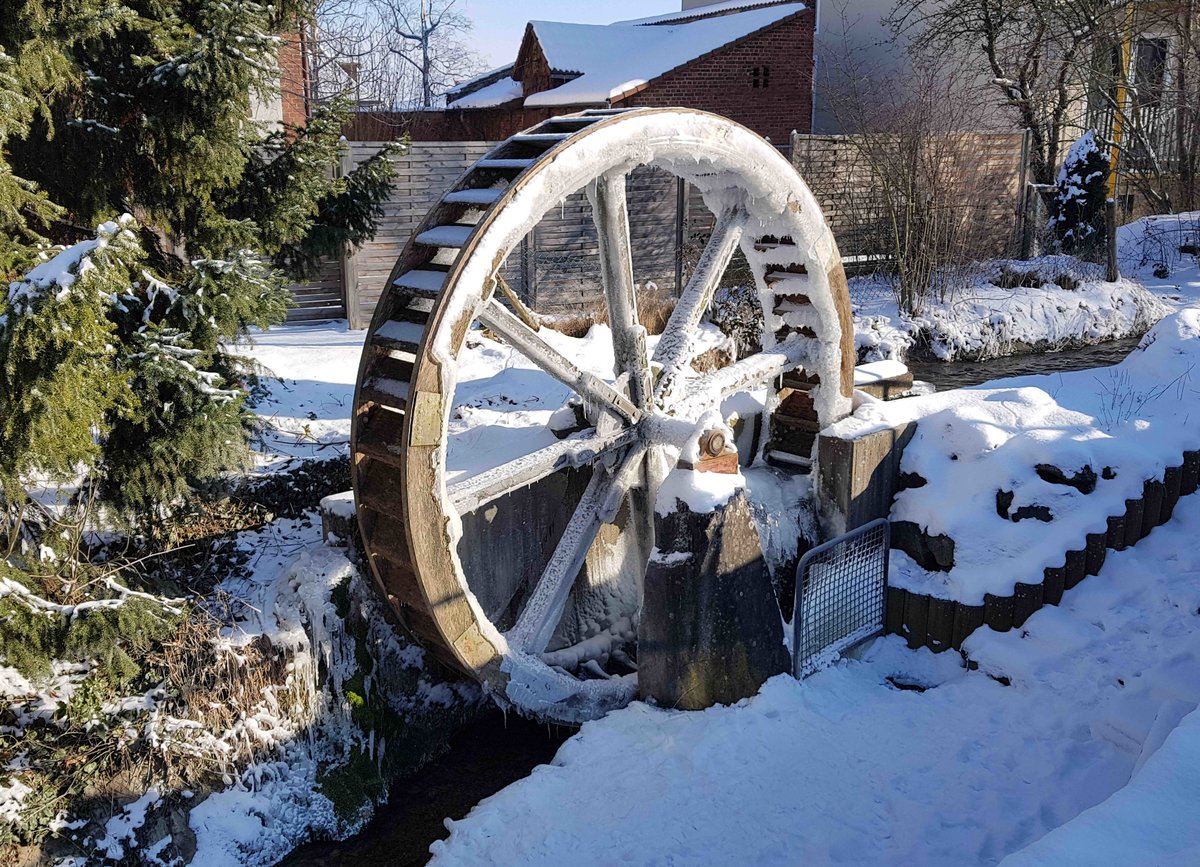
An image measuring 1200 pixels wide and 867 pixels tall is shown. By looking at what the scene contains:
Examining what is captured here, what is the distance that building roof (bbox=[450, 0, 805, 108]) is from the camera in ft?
52.4

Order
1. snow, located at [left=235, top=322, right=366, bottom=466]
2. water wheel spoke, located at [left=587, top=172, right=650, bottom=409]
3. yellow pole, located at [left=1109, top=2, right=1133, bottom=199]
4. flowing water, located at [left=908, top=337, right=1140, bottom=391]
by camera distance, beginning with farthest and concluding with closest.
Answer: yellow pole, located at [left=1109, top=2, right=1133, bottom=199], flowing water, located at [left=908, top=337, right=1140, bottom=391], snow, located at [left=235, top=322, right=366, bottom=466], water wheel spoke, located at [left=587, top=172, right=650, bottom=409]

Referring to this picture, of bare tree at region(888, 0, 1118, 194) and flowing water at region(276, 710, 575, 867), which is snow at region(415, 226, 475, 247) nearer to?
flowing water at region(276, 710, 575, 867)

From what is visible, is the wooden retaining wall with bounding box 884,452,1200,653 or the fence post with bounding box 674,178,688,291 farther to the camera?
the fence post with bounding box 674,178,688,291

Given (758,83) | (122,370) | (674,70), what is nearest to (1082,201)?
(758,83)

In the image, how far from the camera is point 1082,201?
532 inches

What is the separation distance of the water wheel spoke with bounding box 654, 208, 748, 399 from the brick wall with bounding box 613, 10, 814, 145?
9.93 meters

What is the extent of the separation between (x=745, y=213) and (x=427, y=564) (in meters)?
2.99

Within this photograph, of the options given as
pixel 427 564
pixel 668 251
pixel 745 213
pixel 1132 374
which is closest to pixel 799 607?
pixel 427 564

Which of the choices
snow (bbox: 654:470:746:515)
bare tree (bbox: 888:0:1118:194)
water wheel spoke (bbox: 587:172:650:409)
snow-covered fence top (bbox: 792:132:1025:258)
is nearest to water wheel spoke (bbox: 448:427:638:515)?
water wheel spoke (bbox: 587:172:650:409)

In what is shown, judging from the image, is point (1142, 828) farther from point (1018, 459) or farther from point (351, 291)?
point (351, 291)

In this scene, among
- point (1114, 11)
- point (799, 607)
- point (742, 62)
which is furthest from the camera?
point (742, 62)

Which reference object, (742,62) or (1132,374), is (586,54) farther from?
(1132,374)

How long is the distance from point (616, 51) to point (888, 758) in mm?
15746

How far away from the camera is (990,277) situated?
12547 mm
